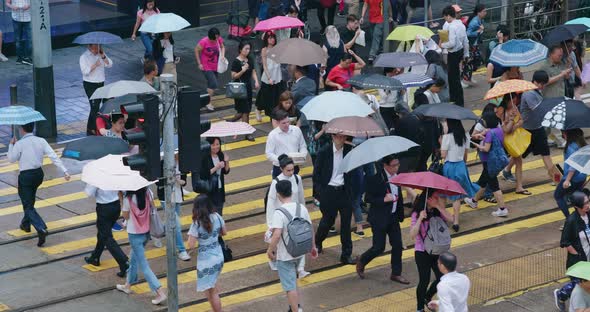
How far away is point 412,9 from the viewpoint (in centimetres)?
2792

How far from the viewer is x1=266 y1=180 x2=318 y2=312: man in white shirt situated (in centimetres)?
1263

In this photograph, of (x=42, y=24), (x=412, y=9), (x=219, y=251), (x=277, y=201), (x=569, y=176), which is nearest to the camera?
(x=219, y=251)

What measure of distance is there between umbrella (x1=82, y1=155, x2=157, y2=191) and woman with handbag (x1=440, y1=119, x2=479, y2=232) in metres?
4.55

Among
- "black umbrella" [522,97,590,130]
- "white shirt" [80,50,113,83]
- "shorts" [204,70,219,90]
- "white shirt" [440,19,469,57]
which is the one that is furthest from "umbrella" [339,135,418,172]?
"white shirt" [440,19,469,57]

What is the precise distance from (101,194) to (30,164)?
1637 mm

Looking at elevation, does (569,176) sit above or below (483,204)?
above

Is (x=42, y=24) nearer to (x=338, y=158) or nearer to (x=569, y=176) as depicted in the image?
(x=338, y=158)

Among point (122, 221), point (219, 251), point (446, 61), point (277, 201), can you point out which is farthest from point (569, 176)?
point (446, 61)

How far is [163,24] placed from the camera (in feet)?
68.9

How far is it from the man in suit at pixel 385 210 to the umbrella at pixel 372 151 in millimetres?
243

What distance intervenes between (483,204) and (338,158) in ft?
10.7

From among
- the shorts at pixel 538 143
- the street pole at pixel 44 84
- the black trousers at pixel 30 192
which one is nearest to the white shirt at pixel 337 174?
the shorts at pixel 538 143

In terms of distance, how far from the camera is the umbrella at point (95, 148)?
1414 cm

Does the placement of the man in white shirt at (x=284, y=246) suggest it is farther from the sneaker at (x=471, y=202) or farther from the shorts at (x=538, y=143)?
the shorts at (x=538, y=143)
